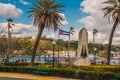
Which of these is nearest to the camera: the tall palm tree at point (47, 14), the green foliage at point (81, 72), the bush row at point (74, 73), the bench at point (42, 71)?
the bush row at point (74, 73)

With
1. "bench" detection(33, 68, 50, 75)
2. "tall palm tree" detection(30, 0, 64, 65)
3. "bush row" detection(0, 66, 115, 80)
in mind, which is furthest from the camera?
"tall palm tree" detection(30, 0, 64, 65)

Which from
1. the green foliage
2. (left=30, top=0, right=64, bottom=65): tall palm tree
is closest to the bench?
the green foliage

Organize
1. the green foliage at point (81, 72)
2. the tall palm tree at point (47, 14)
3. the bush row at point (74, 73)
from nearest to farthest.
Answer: the bush row at point (74, 73), the green foliage at point (81, 72), the tall palm tree at point (47, 14)

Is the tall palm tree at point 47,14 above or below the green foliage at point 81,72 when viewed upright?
above

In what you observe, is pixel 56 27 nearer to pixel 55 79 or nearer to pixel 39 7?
pixel 39 7

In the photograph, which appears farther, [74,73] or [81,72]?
[74,73]

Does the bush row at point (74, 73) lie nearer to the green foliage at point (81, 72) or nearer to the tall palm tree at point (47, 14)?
the green foliage at point (81, 72)

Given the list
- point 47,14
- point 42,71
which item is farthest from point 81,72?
point 47,14

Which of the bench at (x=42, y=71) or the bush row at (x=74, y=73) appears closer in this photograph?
the bush row at (x=74, y=73)

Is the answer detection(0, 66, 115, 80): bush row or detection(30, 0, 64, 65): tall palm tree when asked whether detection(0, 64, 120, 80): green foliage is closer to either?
detection(0, 66, 115, 80): bush row

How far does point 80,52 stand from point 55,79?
384 inches

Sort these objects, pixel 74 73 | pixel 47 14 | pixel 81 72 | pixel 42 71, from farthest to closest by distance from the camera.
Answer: pixel 47 14, pixel 42 71, pixel 74 73, pixel 81 72

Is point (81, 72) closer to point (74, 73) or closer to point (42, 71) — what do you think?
point (74, 73)

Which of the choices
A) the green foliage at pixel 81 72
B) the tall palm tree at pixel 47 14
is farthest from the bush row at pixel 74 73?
the tall palm tree at pixel 47 14
